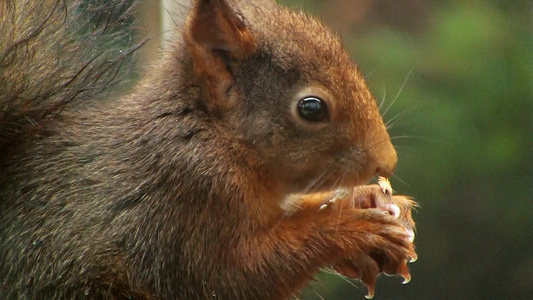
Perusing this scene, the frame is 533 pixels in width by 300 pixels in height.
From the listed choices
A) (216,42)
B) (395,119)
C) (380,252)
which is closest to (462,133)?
(395,119)

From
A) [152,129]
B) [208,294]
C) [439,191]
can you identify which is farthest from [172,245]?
[439,191]

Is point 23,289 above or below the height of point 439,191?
above

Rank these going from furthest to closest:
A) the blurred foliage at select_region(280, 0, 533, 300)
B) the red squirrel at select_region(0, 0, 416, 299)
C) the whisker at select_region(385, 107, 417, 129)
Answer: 1. the blurred foliage at select_region(280, 0, 533, 300)
2. the whisker at select_region(385, 107, 417, 129)
3. the red squirrel at select_region(0, 0, 416, 299)

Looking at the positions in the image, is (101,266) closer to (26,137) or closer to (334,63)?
(26,137)

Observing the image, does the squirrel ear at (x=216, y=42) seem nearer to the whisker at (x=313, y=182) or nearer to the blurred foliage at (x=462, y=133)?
the whisker at (x=313, y=182)

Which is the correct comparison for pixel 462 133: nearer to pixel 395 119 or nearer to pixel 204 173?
pixel 395 119

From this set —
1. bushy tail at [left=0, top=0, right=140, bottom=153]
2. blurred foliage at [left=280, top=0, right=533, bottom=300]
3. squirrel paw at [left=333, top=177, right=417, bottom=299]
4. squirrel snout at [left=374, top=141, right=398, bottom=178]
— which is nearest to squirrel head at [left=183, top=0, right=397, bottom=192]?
squirrel snout at [left=374, top=141, right=398, bottom=178]

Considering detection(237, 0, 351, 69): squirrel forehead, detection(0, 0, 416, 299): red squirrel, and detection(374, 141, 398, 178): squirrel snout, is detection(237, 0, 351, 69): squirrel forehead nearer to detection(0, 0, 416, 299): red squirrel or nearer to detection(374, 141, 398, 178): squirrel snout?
detection(0, 0, 416, 299): red squirrel
